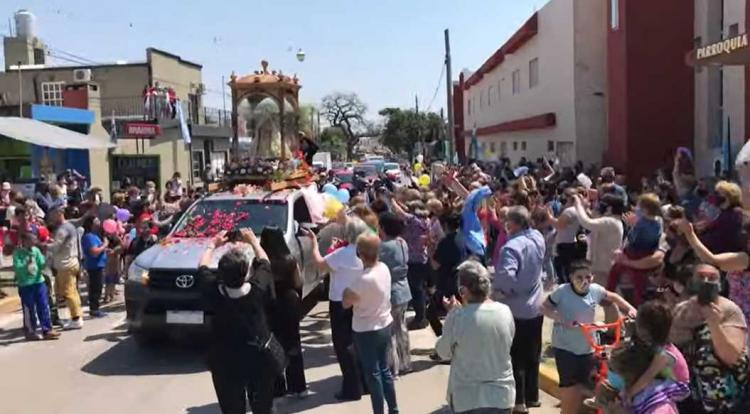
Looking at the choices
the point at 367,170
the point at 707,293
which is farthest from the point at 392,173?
the point at 707,293

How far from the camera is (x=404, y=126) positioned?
310 feet

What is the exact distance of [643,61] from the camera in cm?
1780

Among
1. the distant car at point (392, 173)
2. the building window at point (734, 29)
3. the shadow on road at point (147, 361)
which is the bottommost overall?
the shadow on road at point (147, 361)

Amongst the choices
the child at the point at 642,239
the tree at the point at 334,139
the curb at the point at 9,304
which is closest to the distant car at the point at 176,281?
the curb at the point at 9,304

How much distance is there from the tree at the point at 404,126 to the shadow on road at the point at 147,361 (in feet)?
264

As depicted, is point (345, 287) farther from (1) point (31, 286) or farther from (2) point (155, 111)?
(2) point (155, 111)

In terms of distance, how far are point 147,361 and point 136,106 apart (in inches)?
1284

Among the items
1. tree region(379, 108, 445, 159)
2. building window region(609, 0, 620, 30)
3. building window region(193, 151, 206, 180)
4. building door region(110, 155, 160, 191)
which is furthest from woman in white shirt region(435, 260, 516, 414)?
tree region(379, 108, 445, 159)

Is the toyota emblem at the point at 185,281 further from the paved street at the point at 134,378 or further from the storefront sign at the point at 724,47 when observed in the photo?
the storefront sign at the point at 724,47

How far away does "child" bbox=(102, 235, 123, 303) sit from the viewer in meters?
12.5

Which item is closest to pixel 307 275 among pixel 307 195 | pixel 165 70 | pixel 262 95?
pixel 307 195

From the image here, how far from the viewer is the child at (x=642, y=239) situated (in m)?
7.40

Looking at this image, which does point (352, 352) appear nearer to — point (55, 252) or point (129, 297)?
point (129, 297)

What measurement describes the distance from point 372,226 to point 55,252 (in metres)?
4.91
